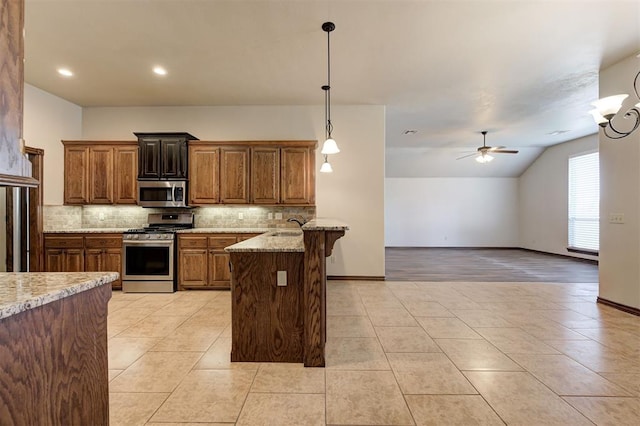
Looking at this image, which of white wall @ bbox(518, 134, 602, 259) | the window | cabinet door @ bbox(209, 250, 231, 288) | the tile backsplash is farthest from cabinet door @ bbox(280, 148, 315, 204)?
white wall @ bbox(518, 134, 602, 259)

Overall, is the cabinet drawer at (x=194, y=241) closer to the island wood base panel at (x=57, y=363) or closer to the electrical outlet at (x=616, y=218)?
the island wood base panel at (x=57, y=363)

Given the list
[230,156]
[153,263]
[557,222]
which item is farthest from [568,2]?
[557,222]

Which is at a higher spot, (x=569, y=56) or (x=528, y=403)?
(x=569, y=56)

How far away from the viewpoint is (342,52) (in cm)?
333

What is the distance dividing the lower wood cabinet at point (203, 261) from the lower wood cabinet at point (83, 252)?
95cm

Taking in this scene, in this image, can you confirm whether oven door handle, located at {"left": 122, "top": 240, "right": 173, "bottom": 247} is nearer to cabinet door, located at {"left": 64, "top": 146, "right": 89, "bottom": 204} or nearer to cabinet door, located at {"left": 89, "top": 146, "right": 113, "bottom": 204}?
cabinet door, located at {"left": 89, "top": 146, "right": 113, "bottom": 204}

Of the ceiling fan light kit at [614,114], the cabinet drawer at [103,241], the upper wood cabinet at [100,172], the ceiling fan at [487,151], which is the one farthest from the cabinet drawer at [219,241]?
the ceiling fan at [487,151]

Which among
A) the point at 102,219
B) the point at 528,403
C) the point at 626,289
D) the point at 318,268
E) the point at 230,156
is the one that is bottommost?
the point at 528,403

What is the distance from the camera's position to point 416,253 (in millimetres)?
8609

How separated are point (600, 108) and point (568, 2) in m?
1.13

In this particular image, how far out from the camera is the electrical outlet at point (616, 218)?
11.7 ft

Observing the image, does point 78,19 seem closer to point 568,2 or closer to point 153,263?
point 153,263

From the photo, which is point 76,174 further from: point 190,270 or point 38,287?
point 38,287

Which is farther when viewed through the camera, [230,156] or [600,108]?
[230,156]
